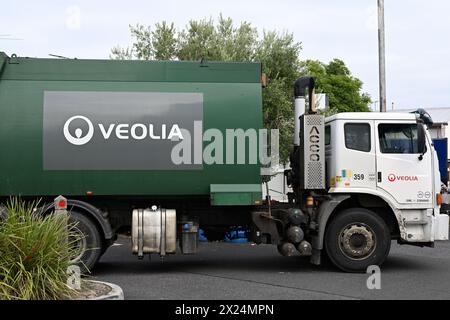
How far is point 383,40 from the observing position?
17.2 m

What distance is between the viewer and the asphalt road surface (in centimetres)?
806

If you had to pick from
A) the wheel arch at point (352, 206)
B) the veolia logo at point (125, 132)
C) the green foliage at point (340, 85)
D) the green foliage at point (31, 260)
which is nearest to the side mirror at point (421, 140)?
the wheel arch at point (352, 206)

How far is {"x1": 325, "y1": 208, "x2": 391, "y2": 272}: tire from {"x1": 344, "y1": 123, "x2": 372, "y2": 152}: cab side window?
3.88 ft

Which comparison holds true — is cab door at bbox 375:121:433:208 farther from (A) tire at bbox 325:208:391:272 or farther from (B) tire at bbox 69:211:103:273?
(B) tire at bbox 69:211:103:273

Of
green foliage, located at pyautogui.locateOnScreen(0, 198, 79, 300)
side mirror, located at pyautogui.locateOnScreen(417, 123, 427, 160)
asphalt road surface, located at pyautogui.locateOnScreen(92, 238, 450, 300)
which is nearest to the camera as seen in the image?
green foliage, located at pyautogui.locateOnScreen(0, 198, 79, 300)

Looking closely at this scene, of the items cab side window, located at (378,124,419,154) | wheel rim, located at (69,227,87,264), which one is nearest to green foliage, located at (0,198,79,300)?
wheel rim, located at (69,227,87,264)

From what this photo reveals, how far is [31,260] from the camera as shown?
22.3 ft

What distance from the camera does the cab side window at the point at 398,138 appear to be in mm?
9820

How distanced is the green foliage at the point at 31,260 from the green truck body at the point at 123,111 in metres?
2.07

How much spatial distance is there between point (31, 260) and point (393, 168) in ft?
20.2

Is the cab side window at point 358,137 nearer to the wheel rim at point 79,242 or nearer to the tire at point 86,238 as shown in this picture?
the tire at point 86,238
